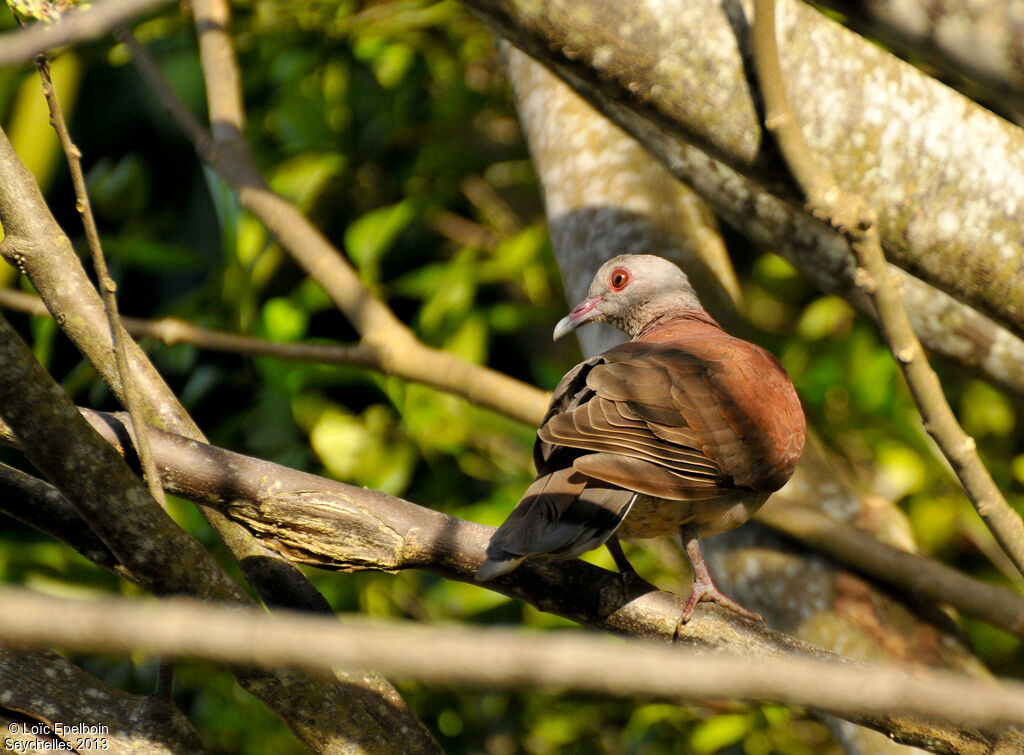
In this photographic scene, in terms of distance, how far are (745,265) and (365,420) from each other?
1770 millimetres

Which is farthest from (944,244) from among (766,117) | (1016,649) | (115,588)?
(115,588)

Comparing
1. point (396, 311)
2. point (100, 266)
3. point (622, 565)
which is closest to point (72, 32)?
point (100, 266)

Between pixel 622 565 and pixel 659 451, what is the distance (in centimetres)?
33

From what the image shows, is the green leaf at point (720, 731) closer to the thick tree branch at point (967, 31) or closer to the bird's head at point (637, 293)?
the bird's head at point (637, 293)

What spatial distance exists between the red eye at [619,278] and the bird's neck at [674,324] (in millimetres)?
139

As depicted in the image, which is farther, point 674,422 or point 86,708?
point 674,422

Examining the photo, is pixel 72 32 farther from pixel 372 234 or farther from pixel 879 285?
pixel 372 234

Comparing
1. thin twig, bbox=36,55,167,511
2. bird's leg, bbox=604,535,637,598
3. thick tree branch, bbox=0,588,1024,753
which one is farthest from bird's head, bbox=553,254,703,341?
thick tree branch, bbox=0,588,1024,753

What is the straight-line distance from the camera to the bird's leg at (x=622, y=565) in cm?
186

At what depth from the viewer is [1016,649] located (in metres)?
3.18

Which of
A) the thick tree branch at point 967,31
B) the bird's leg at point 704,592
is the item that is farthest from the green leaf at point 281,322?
the thick tree branch at point 967,31

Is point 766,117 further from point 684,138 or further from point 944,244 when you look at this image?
point 944,244

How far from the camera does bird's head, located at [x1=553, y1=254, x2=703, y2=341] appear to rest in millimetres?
2793

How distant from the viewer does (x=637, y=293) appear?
9.28 feet
